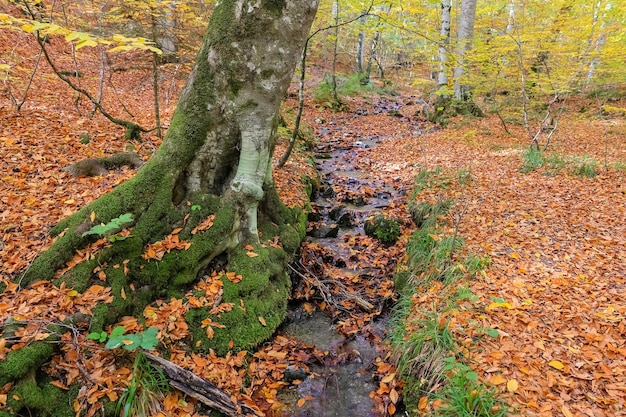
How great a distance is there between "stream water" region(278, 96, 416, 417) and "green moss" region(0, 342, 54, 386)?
7.01 feet

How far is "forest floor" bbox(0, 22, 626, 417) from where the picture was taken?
305 centimetres

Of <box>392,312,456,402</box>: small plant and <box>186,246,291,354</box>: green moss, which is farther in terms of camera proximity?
<box>186,246,291,354</box>: green moss

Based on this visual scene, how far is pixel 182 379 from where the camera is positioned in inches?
123

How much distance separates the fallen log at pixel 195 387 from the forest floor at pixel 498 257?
134mm

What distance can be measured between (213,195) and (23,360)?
2417mm

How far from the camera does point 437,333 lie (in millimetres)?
3732

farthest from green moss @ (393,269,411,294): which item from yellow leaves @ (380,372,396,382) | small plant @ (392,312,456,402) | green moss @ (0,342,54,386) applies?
green moss @ (0,342,54,386)

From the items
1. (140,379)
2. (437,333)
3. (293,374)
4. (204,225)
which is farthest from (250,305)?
(437,333)

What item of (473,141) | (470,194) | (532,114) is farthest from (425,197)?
(532,114)

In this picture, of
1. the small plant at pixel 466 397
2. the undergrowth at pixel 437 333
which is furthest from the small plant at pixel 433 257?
the small plant at pixel 466 397

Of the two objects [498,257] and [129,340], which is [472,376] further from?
[129,340]

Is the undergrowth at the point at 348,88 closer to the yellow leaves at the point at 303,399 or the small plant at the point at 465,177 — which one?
the small plant at the point at 465,177

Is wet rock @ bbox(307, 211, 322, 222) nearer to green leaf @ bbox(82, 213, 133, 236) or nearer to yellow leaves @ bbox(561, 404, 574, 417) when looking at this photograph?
green leaf @ bbox(82, 213, 133, 236)

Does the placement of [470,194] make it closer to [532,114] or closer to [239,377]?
[239,377]
